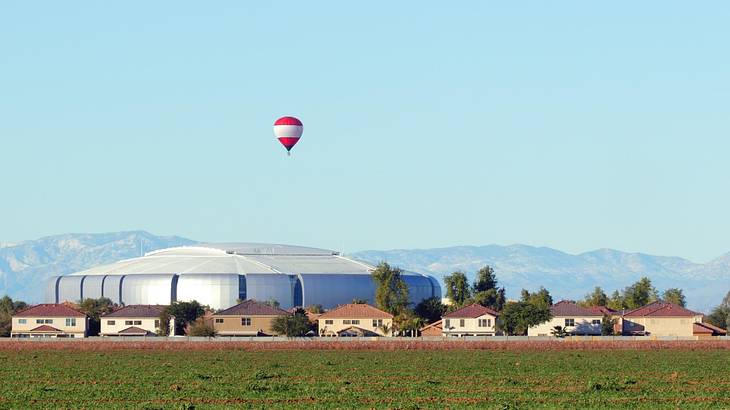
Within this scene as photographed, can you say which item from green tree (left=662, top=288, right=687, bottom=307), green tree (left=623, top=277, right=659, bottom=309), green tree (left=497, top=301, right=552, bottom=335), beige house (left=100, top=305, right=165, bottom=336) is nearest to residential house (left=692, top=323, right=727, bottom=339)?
green tree (left=497, top=301, right=552, bottom=335)

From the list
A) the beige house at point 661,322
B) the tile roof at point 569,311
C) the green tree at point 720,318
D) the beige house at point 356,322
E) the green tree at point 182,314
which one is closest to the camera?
the beige house at point 661,322

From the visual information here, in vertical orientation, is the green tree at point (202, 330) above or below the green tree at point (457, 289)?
below

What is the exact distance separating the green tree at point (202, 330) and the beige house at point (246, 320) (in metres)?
2.05

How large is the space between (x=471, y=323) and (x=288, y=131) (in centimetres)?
2776

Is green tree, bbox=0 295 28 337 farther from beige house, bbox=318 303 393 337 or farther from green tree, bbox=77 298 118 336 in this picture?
beige house, bbox=318 303 393 337

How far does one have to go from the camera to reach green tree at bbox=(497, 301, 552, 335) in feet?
457

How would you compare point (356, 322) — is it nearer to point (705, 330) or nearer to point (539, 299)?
point (539, 299)

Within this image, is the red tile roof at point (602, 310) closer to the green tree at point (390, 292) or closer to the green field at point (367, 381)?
the green tree at point (390, 292)

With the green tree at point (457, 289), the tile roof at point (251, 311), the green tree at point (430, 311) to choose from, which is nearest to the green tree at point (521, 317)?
→ the green tree at point (430, 311)

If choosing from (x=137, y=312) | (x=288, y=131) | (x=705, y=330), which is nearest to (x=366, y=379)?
(x=288, y=131)

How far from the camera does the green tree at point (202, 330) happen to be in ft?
442

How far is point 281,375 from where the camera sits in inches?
2462

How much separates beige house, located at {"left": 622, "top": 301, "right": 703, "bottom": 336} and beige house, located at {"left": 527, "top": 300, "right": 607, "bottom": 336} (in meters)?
2.89

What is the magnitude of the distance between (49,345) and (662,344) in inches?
1657
